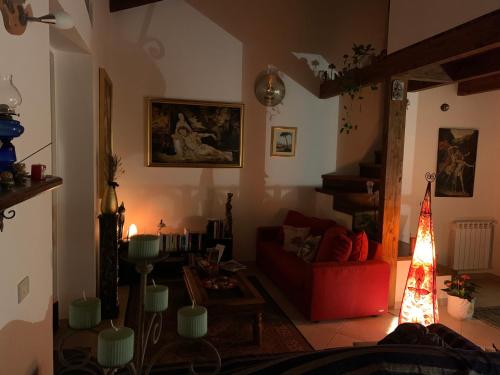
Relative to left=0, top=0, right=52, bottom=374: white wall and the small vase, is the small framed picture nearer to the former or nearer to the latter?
the small vase

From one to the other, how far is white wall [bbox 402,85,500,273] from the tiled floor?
1551mm

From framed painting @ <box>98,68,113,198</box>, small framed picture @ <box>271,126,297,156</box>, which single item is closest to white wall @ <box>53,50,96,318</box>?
framed painting @ <box>98,68,113,198</box>

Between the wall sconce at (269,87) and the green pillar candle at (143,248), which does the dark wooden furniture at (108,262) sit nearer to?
the green pillar candle at (143,248)

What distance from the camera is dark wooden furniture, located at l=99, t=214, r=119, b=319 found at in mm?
3465

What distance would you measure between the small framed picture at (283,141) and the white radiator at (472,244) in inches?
100

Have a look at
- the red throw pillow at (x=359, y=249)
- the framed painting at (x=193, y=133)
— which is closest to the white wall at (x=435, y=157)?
the red throw pillow at (x=359, y=249)

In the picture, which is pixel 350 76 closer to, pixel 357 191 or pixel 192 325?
pixel 357 191

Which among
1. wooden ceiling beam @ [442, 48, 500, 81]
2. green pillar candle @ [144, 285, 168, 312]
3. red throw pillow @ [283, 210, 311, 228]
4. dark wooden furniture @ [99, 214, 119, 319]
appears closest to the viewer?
green pillar candle @ [144, 285, 168, 312]

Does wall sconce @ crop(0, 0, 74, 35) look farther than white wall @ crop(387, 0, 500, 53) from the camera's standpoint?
No

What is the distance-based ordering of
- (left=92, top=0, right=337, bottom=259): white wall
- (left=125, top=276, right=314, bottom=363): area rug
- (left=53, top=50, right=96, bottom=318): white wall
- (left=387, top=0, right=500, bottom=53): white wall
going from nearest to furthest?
(left=387, top=0, right=500, bottom=53): white wall < (left=125, top=276, right=314, bottom=363): area rug < (left=53, top=50, right=96, bottom=318): white wall < (left=92, top=0, right=337, bottom=259): white wall

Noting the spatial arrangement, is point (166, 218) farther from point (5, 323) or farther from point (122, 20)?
point (5, 323)

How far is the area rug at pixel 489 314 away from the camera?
3830mm

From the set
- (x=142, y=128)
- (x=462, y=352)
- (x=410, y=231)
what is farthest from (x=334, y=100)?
(x=462, y=352)

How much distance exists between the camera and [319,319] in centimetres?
362
